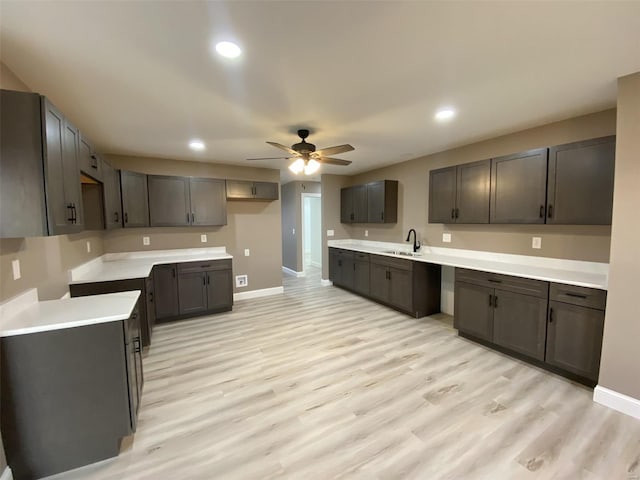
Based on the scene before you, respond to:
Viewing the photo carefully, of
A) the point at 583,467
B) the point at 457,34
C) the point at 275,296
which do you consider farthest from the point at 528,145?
the point at 275,296

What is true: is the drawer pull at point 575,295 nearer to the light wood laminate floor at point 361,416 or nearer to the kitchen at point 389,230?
the kitchen at point 389,230

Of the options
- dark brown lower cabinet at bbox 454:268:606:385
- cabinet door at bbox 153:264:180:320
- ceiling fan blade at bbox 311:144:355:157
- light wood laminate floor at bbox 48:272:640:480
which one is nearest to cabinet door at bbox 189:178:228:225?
cabinet door at bbox 153:264:180:320

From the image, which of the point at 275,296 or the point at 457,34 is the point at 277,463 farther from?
the point at 275,296

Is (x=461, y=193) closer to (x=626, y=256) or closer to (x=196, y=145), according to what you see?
(x=626, y=256)

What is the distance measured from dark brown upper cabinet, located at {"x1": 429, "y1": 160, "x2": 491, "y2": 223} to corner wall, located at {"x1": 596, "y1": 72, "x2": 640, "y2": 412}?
1.31m

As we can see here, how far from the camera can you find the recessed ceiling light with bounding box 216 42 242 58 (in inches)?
65.4

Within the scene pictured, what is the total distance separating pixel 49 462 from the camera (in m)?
1.69

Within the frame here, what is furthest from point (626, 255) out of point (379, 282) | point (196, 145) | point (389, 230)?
point (196, 145)

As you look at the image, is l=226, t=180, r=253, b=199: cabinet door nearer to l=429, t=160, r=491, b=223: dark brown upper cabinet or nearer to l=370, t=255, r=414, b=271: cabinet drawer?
l=370, t=255, r=414, b=271: cabinet drawer

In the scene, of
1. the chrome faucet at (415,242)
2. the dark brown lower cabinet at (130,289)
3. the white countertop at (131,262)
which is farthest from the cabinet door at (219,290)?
the chrome faucet at (415,242)

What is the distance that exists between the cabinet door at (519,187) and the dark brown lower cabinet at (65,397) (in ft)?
12.4

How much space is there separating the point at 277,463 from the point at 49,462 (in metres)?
1.36

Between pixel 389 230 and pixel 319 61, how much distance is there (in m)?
3.87

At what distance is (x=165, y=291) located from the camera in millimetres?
4020
